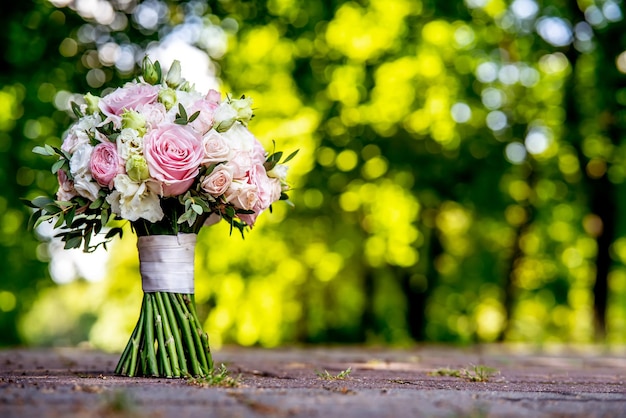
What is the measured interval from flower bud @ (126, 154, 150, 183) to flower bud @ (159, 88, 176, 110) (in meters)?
0.35

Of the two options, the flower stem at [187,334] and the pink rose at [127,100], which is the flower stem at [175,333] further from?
the pink rose at [127,100]

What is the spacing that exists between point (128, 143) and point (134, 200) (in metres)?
0.27

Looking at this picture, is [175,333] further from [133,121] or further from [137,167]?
[133,121]

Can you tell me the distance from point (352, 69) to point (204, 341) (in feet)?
31.8

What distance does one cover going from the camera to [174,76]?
420 cm

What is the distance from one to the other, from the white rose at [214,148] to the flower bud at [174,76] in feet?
1.42

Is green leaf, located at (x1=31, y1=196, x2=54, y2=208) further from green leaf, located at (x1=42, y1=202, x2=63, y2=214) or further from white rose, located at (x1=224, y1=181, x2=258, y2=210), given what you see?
white rose, located at (x1=224, y1=181, x2=258, y2=210)

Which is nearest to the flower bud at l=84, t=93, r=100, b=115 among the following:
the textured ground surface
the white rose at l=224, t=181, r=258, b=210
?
the white rose at l=224, t=181, r=258, b=210

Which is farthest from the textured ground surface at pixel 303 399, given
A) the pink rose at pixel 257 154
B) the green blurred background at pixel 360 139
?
the green blurred background at pixel 360 139

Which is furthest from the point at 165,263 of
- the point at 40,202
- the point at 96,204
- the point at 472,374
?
the point at 472,374

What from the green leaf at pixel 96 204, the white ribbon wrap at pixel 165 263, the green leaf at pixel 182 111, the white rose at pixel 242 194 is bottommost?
the white ribbon wrap at pixel 165 263

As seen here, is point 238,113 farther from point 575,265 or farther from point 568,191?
point 575,265

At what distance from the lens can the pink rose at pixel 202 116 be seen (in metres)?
4.00

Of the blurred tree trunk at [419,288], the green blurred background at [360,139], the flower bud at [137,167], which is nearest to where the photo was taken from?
the flower bud at [137,167]
